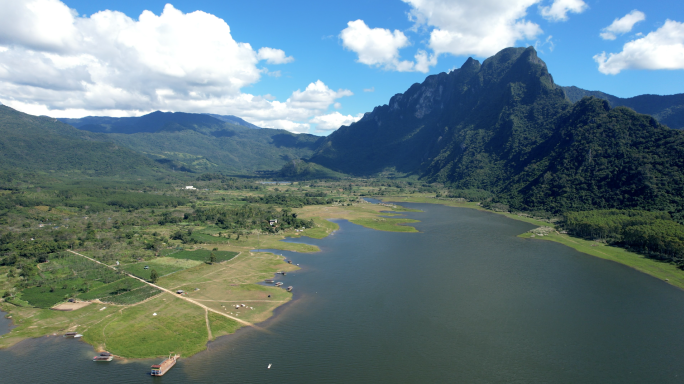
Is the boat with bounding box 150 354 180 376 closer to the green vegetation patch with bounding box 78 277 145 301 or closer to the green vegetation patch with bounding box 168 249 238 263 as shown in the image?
the green vegetation patch with bounding box 78 277 145 301

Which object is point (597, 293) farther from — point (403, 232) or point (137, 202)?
point (137, 202)

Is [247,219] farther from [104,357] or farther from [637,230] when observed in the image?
[637,230]

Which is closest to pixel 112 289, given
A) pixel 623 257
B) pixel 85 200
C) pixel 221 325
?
pixel 221 325


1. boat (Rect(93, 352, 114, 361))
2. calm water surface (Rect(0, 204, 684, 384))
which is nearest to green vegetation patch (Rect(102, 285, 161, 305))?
calm water surface (Rect(0, 204, 684, 384))

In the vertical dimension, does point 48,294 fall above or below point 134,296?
below

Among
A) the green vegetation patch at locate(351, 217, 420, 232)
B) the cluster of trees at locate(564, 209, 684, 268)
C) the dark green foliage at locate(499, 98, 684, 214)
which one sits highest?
the dark green foliage at locate(499, 98, 684, 214)

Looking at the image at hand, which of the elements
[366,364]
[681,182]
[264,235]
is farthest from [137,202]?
[681,182]
